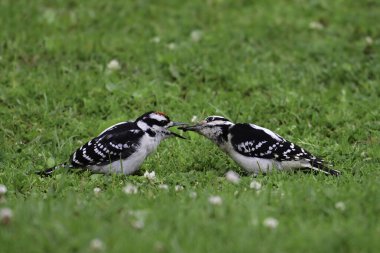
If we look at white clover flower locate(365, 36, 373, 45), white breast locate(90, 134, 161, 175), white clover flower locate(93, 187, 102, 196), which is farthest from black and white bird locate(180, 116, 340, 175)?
white clover flower locate(365, 36, 373, 45)

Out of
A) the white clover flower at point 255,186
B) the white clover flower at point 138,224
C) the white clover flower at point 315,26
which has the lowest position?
the white clover flower at point 315,26

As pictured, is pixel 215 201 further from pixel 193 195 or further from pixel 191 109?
pixel 191 109

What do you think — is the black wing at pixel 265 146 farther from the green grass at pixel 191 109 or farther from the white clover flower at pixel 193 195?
the white clover flower at pixel 193 195

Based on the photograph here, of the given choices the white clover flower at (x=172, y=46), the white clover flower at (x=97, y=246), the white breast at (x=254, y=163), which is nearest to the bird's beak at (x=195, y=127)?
the white breast at (x=254, y=163)

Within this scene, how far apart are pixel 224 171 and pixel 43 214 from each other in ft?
10.3

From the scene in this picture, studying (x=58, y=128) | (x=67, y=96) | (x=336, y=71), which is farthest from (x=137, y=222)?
(x=336, y=71)

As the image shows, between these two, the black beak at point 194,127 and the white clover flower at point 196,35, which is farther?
the white clover flower at point 196,35

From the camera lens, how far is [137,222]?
489 centimetres

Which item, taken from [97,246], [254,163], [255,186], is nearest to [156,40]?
[254,163]

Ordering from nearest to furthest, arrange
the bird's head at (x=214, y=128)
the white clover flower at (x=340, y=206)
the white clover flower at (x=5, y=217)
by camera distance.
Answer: the white clover flower at (x=5, y=217), the white clover flower at (x=340, y=206), the bird's head at (x=214, y=128)

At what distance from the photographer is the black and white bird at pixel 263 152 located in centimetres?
735

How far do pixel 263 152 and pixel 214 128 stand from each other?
0.75 m

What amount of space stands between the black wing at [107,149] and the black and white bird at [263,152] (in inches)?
42.6

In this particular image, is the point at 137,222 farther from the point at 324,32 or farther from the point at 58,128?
the point at 324,32
